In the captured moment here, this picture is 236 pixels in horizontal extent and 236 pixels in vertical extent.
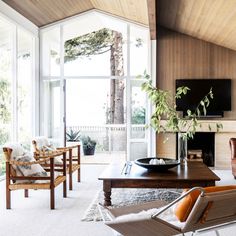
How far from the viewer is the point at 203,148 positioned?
7.86 meters

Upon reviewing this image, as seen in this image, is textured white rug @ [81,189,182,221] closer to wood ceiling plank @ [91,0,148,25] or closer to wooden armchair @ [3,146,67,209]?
wooden armchair @ [3,146,67,209]

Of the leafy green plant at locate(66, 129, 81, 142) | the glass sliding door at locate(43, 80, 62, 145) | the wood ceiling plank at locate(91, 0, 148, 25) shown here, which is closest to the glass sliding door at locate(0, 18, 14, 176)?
the glass sliding door at locate(43, 80, 62, 145)

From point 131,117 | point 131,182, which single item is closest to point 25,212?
point 131,182

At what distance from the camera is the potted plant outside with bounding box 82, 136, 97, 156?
9.80 meters

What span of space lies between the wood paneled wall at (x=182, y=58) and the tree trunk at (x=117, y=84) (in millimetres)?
986

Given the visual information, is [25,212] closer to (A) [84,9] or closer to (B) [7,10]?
(B) [7,10]

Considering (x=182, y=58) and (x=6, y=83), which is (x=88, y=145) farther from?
(x=6, y=83)

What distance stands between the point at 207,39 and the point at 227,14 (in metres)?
1.81

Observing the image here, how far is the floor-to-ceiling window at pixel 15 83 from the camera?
19.8 ft

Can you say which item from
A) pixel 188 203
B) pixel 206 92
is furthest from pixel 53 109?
pixel 188 203

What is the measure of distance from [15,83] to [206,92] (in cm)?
398

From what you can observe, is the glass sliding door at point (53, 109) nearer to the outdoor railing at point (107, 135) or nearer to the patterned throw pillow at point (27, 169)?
the outdoor railing at point (107, 135)

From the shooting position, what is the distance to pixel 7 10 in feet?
20.2

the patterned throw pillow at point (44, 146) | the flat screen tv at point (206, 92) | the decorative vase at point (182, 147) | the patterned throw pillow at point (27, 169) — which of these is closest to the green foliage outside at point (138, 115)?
the flat screen tv at point (206, 92)
